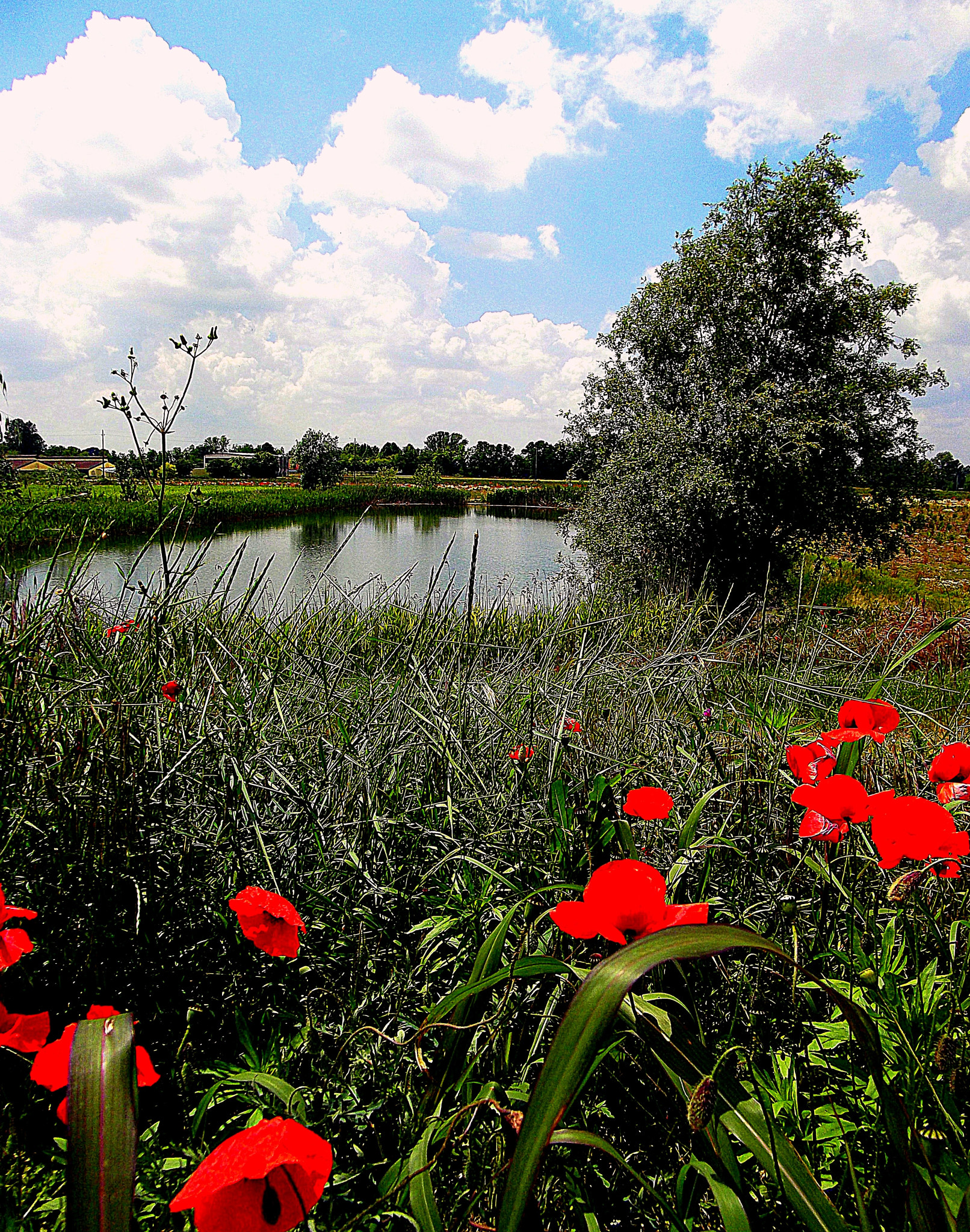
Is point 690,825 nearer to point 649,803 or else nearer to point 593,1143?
point 649,803

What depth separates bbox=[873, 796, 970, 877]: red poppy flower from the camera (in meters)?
0.87

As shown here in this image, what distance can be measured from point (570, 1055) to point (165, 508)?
4.69 metres

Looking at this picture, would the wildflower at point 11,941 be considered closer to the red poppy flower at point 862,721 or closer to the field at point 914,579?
the red poppy flower at point 862,721

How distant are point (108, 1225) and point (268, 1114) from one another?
0.64m

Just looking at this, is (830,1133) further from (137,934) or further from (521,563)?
(521,563)

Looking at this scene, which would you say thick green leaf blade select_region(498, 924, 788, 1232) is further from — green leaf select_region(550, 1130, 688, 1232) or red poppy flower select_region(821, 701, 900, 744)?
red poppy flower select_region(821, 701, 900, 744)

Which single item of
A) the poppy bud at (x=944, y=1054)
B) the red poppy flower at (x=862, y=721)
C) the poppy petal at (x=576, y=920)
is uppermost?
the red poppy flower at (x=862, y=721)

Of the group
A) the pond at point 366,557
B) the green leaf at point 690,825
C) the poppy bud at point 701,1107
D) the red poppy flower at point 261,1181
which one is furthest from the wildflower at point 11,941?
the pond at point 366,557

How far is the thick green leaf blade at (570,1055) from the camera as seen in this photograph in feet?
1.52

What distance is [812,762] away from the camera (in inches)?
47.0

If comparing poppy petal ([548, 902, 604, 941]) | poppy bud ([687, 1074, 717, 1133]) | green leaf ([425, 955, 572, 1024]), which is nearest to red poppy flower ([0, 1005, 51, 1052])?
green leaf ([425, 955, 572, 1024])

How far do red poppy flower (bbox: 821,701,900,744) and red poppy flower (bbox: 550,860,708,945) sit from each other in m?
0.67

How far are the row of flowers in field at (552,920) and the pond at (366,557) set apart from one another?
4.17 feet

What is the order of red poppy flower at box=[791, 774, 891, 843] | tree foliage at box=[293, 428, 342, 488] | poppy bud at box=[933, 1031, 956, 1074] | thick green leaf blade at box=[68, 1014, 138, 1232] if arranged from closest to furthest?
thick green leaf blade at box=[68, 1014, 138, 1232], poppy bud at box=[933, 1031, 956, 1074], red poppy flower at box=[791, 774, 891, 843], tree foliage at box=[293, 428, 342, 488]
